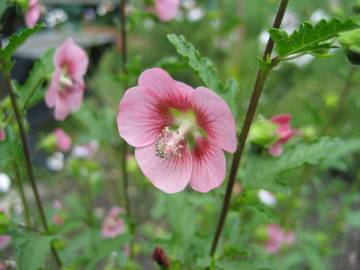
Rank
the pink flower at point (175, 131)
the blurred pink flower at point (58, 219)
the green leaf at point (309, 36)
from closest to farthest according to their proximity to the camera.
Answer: the green leaf at point (309, 36) < the pink flower at point (175, 131) < the blurred pink flower at point (58, 219)

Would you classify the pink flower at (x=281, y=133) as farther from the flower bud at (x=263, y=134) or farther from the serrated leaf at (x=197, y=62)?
the serrated leaf at (x=197, y=62)

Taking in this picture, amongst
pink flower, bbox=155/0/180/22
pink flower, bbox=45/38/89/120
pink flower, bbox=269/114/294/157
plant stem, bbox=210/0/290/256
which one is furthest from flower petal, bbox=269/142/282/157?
pink flower, bbox=155/0/180/22

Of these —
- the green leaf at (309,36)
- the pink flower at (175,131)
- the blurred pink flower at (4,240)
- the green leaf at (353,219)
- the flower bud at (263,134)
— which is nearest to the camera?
the green leaf at (309,36)

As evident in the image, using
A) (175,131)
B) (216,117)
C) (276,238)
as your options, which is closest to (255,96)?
(216,117)

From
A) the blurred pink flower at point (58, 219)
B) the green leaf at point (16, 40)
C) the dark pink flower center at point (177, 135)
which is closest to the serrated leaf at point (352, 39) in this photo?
the dark pink flower center at point (177, 135)

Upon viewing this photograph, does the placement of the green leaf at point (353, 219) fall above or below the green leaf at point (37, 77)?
below

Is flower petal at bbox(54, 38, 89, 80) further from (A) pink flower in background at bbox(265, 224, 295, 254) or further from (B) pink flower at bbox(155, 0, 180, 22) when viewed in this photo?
(A) pink flower in background at bbox(265, 224, 295, 254)

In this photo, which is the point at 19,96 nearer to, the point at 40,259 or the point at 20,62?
the point at 40,259

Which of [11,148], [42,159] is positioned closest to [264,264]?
[11,148]
